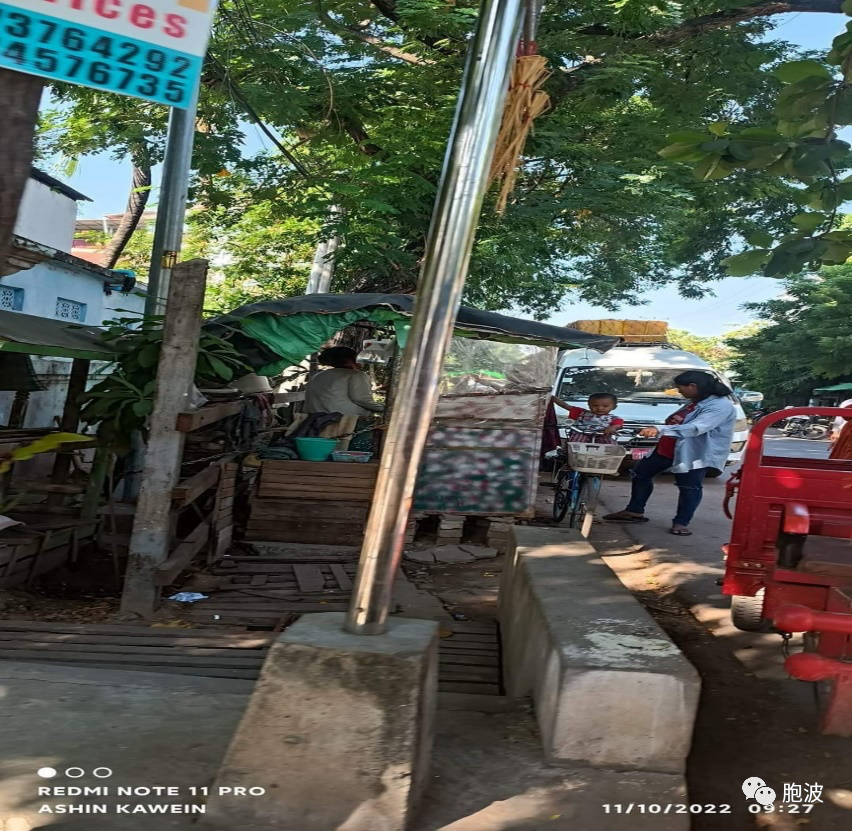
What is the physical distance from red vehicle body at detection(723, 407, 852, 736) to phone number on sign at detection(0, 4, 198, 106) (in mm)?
3308

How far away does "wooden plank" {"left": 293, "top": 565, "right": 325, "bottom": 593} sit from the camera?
691 centimetres

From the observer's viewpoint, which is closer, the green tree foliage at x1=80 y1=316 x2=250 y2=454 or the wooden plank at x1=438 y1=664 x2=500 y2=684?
the wooden plank at x1=438 y1=664 x2=500 y2=684

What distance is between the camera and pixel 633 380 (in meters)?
14.5

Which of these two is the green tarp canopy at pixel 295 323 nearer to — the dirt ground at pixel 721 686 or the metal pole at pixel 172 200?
the metal pole at pixel 172 200

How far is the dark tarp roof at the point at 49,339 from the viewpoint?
5.88 metres

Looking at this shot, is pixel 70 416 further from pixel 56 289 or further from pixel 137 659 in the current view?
pixel 56 289

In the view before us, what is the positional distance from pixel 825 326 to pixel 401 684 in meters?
33.4

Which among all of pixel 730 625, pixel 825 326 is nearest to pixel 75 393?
pixel 730 625

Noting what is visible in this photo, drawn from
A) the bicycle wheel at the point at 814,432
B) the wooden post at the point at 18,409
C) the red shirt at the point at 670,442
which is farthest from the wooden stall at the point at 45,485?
the bicycle wheel at the point at 814,432

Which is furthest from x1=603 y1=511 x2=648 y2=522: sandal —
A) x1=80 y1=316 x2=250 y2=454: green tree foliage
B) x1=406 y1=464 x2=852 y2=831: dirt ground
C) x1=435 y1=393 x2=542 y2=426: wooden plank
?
x1=80 y1=316 x2=250 y2=454: green tree foliage

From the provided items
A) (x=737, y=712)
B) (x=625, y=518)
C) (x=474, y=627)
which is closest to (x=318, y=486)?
(x=474, y=627)

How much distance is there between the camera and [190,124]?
875 centimetres

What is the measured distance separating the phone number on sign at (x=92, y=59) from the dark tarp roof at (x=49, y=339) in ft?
11.8

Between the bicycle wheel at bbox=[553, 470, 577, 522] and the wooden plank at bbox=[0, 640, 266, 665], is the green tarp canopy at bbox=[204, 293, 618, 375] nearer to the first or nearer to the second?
the bicycle wheel at bbox=[553, 470, 577, 522]
